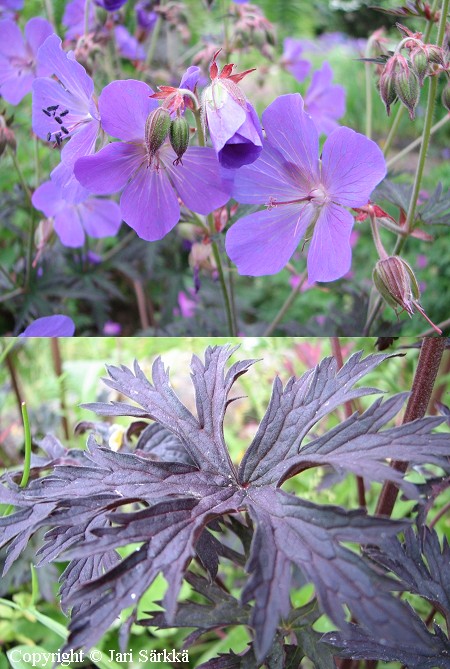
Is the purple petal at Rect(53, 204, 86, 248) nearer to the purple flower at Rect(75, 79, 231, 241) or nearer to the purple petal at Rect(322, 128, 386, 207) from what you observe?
the purple flower at Rect(75, 79, 231, 241)

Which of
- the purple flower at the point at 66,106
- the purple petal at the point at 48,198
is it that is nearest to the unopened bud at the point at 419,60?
the purple flower at the point at 66,106

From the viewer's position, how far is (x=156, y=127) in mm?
649

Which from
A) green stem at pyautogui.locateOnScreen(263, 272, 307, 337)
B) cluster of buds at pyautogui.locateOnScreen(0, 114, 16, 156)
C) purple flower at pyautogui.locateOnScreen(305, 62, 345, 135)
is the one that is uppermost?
cluster of buds at pyautogui.locateOnScreen(0, 114, 16, 156)

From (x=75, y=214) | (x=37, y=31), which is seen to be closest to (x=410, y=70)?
(x=75, y=214)

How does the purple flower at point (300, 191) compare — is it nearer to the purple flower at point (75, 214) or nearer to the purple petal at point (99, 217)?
the purple flower at point (75, 214)

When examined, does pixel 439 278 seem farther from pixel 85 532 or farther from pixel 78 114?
pixel 85 532

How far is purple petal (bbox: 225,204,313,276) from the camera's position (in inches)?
28.7

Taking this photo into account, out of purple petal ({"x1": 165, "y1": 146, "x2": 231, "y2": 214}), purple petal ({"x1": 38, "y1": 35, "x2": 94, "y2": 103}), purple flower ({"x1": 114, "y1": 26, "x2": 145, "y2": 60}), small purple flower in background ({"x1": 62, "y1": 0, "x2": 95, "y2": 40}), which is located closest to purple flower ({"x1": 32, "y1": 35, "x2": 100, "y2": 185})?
purple petal ({"x1": 38, "y1": 35, "x2": 94, "y2": 103})

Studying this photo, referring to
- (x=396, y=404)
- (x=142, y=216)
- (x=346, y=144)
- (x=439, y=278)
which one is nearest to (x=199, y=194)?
(x=142, y=216)

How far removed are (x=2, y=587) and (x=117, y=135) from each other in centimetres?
53

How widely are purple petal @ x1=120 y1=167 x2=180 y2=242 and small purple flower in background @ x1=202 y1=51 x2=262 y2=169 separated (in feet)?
0.35

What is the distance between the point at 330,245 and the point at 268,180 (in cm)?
9

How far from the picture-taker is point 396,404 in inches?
20.7

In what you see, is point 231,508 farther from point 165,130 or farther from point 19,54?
point 19,54
